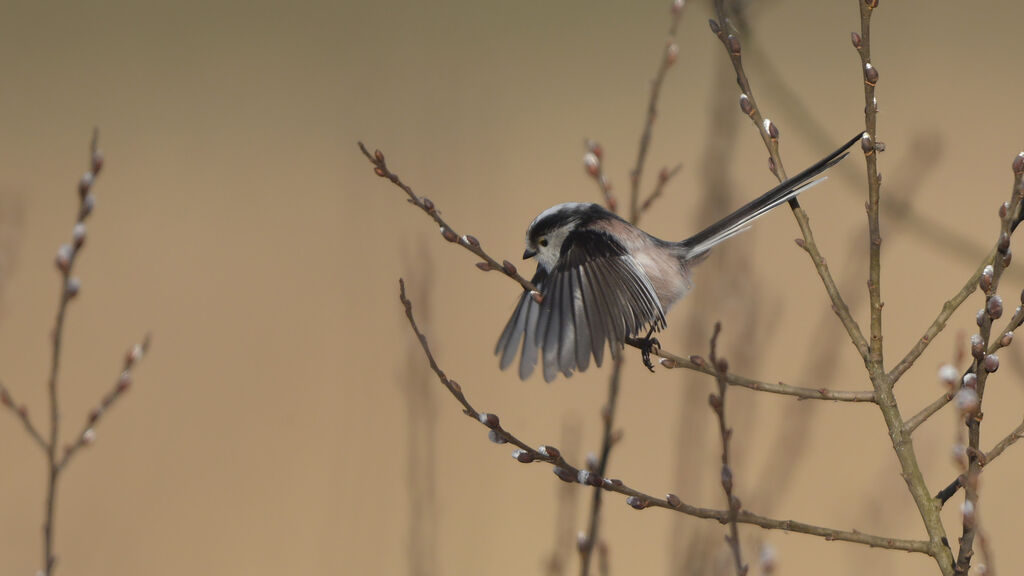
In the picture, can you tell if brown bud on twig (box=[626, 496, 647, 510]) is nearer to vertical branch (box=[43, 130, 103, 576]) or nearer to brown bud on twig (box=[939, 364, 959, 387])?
brown bud on twig (box=[939, 364, 959, 387])

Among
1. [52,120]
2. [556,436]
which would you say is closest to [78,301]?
[52,120]

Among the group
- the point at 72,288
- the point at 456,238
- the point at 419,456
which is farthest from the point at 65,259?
the point at 419,456

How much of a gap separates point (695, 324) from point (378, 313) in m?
0.83

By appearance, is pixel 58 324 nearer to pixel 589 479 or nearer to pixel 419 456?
pixel 589 479

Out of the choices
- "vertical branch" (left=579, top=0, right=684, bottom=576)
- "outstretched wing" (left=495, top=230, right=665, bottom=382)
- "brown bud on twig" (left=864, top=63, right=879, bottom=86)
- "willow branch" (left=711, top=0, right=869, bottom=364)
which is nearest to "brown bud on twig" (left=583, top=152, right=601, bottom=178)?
"vertical branch" (left=579, top=0, right=684, bottom=576)

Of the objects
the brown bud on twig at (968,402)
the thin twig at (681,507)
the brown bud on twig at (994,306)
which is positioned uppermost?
the brown bud on twig at (994,306)

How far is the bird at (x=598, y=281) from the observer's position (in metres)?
0.87

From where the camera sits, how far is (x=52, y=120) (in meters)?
1.94

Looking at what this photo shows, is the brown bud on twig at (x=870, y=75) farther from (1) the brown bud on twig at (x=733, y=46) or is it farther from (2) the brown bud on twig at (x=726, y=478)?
(2) the brown bud on twig at (x=726, y=478)

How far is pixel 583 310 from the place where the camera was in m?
0.92

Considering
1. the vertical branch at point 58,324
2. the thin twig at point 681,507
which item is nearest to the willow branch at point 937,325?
the thin twig at point 681,507

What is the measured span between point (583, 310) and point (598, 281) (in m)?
0.06

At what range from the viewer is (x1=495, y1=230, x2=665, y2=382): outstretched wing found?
87cm

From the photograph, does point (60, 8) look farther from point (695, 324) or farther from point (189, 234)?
point (695, 324)
